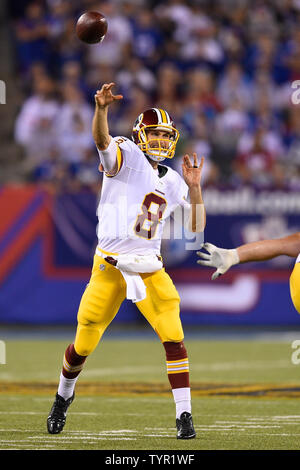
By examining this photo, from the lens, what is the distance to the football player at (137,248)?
5.50m

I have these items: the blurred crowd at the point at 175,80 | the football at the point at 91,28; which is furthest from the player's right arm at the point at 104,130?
the blurred crowd at the point at 175,80

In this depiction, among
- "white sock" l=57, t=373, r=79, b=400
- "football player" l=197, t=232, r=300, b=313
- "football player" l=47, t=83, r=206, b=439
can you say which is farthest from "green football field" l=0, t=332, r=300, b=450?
"football player" l=197, t=232, r=300, b=313

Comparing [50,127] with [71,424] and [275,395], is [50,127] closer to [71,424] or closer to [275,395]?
[275,395]

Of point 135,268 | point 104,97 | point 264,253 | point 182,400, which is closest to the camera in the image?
point 264,253

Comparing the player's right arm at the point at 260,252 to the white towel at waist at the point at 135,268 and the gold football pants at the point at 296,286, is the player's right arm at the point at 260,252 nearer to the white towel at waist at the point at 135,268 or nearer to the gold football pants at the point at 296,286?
the gold football pants at the point at 296,286

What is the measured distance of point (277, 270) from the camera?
11.7 metres

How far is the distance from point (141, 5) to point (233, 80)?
2198 mm

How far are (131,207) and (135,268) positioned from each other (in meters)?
0.38

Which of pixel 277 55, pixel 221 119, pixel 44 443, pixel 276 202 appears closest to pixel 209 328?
pixel 276 202

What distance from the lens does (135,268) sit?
556cm

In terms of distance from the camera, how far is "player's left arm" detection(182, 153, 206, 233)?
568 centimetres
